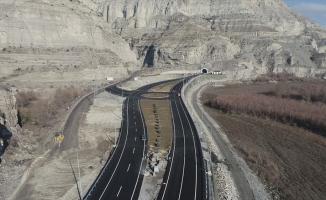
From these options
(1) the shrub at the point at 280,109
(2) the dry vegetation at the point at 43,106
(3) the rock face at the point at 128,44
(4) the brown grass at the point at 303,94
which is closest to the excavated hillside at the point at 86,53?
(3) the rock face at the point at 128,44

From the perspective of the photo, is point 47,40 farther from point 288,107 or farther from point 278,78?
point 278,78

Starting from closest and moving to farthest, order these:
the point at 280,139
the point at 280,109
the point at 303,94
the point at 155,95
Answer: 1. the point at 280,139
2. the point at 280,109
3. the point at 155,95
4. the point at 303,94

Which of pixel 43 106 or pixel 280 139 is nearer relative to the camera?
pixel 280 139

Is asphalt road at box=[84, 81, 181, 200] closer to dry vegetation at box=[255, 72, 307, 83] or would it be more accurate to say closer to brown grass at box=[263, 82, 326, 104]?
brown grass at box=[263, 82, 326, 104]

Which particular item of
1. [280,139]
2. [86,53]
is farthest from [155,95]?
[280,139]

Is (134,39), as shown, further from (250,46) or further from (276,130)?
(276,130)

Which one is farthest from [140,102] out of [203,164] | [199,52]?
[199,52]
